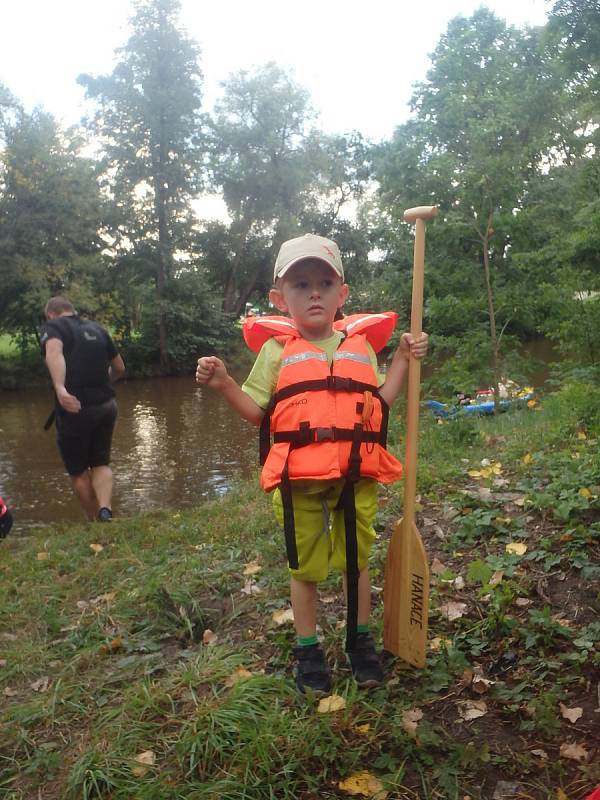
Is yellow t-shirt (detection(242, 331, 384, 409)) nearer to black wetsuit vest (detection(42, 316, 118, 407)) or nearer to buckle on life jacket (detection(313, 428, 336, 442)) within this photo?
buckle on life jacket (detection(313, 428, 336, 442))

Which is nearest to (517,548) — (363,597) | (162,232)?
(363,597)

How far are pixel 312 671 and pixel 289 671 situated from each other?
0.24 meters

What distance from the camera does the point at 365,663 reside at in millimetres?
2807

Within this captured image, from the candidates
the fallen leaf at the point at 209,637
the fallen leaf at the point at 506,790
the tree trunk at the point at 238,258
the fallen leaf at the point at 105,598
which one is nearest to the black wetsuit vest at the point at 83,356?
the fallen leaf at the point at 105,598

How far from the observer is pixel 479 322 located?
9.10 m

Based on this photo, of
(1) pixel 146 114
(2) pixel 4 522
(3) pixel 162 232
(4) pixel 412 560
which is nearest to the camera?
(4) pixel 412 560

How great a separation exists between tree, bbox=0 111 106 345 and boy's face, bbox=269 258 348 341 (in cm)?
2134

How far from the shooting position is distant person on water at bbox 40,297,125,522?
608 centimetres

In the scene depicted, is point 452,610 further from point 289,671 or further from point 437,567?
point 289,671

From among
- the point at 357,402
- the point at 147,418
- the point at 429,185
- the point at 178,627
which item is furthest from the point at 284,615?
the point at 147,418

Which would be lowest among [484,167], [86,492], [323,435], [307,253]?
[86,492]

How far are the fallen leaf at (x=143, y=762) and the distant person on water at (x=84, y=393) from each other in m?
3.92

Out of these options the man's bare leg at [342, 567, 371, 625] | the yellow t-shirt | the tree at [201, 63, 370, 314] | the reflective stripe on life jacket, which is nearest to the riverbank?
the man's bare leg at [342, 567, 371, 625]

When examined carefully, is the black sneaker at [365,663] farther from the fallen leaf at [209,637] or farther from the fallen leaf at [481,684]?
the fallen leaf at [209,637]
